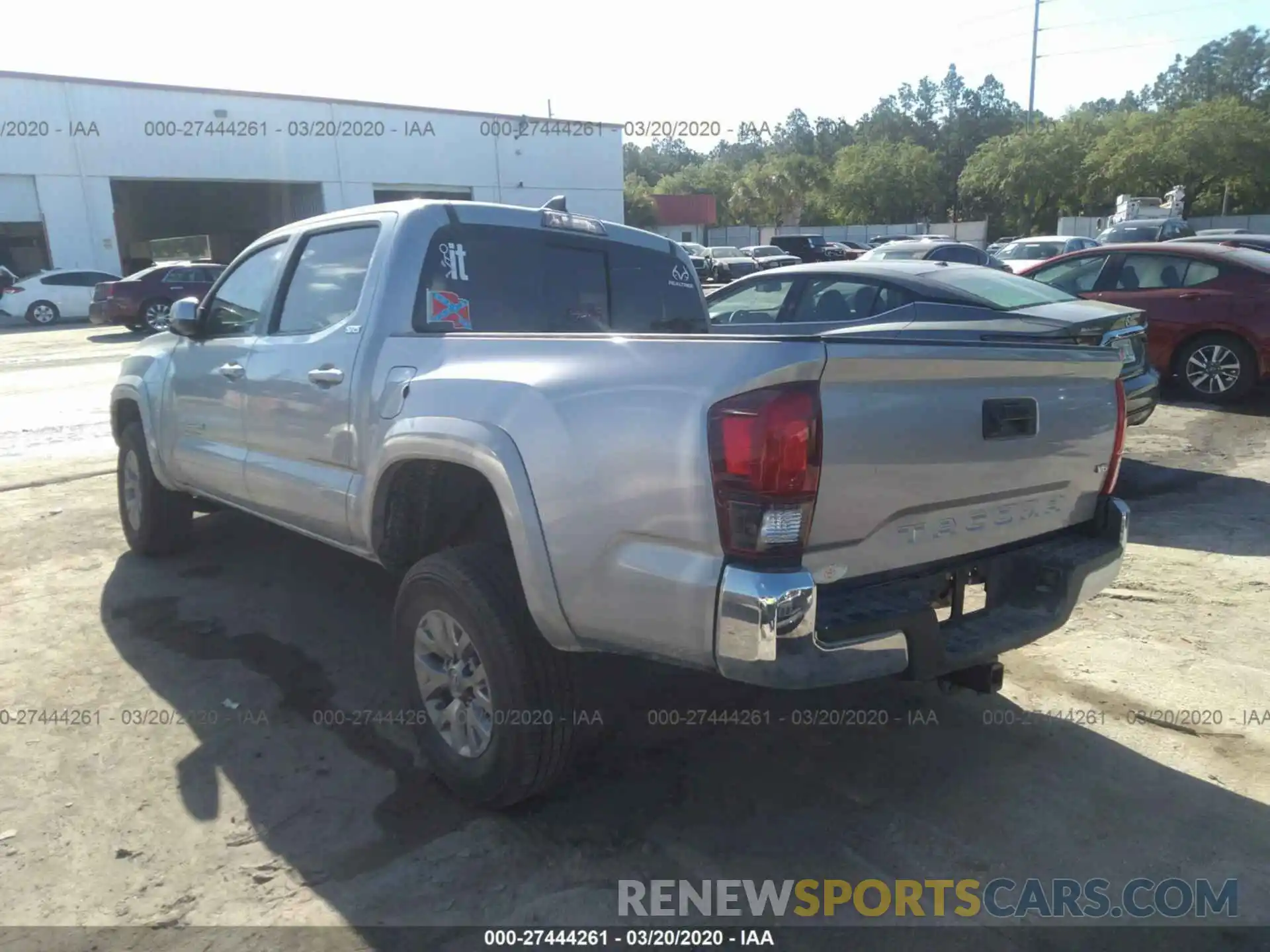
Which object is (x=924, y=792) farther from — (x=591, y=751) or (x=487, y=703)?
(x=487, y=703)

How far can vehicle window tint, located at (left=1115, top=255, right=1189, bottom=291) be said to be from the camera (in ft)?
32.3

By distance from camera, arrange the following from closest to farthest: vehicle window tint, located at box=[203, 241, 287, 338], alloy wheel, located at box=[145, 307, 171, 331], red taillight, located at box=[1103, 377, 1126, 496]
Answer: red taillight, located at box=[1103, 377, 1126, 496] < vehicle window tint, located at box=[203, 241, 287, 338] < alloy wheel, located at box=[145, 307, 171, 331]

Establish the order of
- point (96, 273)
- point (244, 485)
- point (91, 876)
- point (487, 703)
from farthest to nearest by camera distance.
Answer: point (96, 273) → point (244, 485) → point (487, 703) → point (91, 876)

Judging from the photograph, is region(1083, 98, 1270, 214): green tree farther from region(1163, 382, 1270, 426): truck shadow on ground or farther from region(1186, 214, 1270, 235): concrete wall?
region(1163, 382, 1270, 426): truck shadow on ground

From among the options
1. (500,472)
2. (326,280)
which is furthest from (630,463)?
(326,280)

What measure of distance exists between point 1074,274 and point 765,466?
992 cm

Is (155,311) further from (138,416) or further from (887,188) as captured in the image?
(887,188)

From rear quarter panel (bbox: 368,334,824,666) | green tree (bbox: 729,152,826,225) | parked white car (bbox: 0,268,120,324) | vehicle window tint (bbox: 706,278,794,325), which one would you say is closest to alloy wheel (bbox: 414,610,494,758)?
rear quarter panel (bbox: 368,334,824,666)

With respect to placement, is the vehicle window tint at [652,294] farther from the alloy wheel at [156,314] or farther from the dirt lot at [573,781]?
the alloy wheel at [156,314]

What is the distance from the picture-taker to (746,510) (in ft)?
7.73

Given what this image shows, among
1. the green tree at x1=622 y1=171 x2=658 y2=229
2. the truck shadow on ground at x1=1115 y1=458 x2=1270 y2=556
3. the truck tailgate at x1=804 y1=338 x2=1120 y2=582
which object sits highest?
the green tree at x1=622 y1=171 x2=658 y2=229

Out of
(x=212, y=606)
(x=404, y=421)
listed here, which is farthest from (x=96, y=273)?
(x=404, y=421)

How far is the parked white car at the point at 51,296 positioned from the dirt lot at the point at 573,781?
23.5 metres

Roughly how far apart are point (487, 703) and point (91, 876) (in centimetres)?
126
